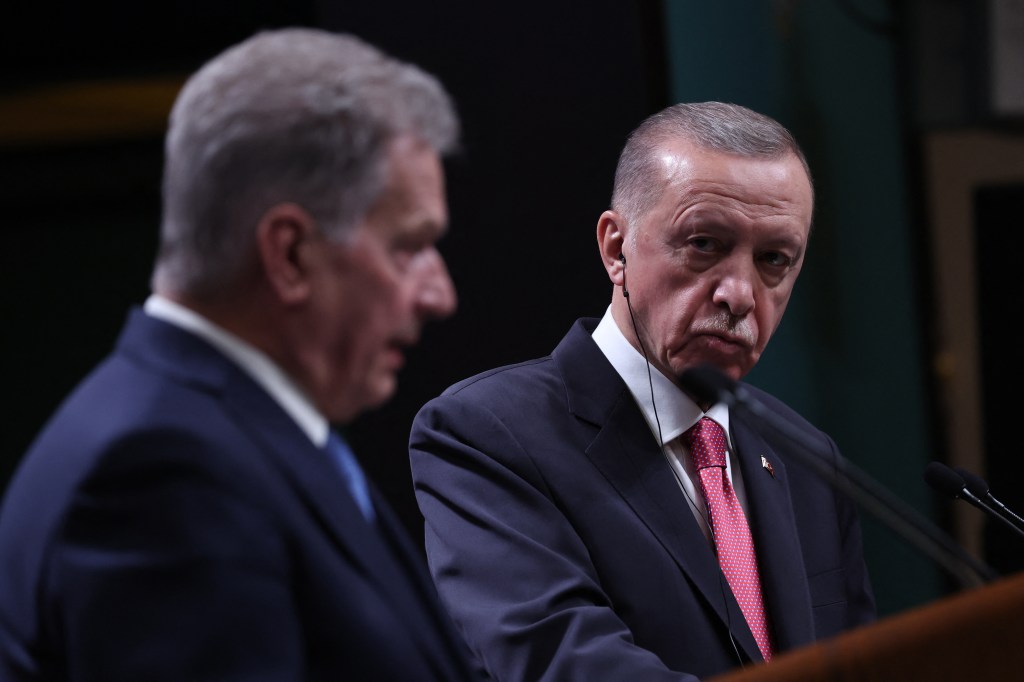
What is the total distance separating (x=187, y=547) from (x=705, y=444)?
95cm

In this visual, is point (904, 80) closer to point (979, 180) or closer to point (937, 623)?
point (979, 180)

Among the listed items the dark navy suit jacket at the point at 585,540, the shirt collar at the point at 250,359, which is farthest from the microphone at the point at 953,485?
the shirt collar at the point at 250,359

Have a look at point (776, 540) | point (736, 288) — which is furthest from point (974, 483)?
point (736, 288)

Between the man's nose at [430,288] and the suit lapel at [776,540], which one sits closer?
the man's nose at [430,288]

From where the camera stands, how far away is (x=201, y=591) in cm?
83

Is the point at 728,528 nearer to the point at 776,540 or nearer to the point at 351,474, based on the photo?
the point at 776,540

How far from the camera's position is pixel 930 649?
98cm

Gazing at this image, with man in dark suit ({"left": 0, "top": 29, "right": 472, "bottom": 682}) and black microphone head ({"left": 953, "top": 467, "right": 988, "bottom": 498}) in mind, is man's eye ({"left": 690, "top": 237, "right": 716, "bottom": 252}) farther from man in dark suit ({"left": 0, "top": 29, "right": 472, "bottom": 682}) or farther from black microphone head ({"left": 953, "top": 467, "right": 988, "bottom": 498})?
man in dark suit ({"left": 0, "top": 29, "right": 472, "bottom": 682})

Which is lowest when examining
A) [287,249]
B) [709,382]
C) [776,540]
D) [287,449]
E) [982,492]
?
[776,540]

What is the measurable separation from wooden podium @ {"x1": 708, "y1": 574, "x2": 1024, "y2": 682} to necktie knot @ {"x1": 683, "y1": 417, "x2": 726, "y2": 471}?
58cm

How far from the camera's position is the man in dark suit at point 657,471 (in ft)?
4.84

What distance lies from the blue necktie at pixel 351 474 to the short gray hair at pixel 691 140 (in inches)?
29.7

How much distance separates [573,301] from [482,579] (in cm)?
125

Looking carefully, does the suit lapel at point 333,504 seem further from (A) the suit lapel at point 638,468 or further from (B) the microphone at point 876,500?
(A) the suit lapel at point 638,468
